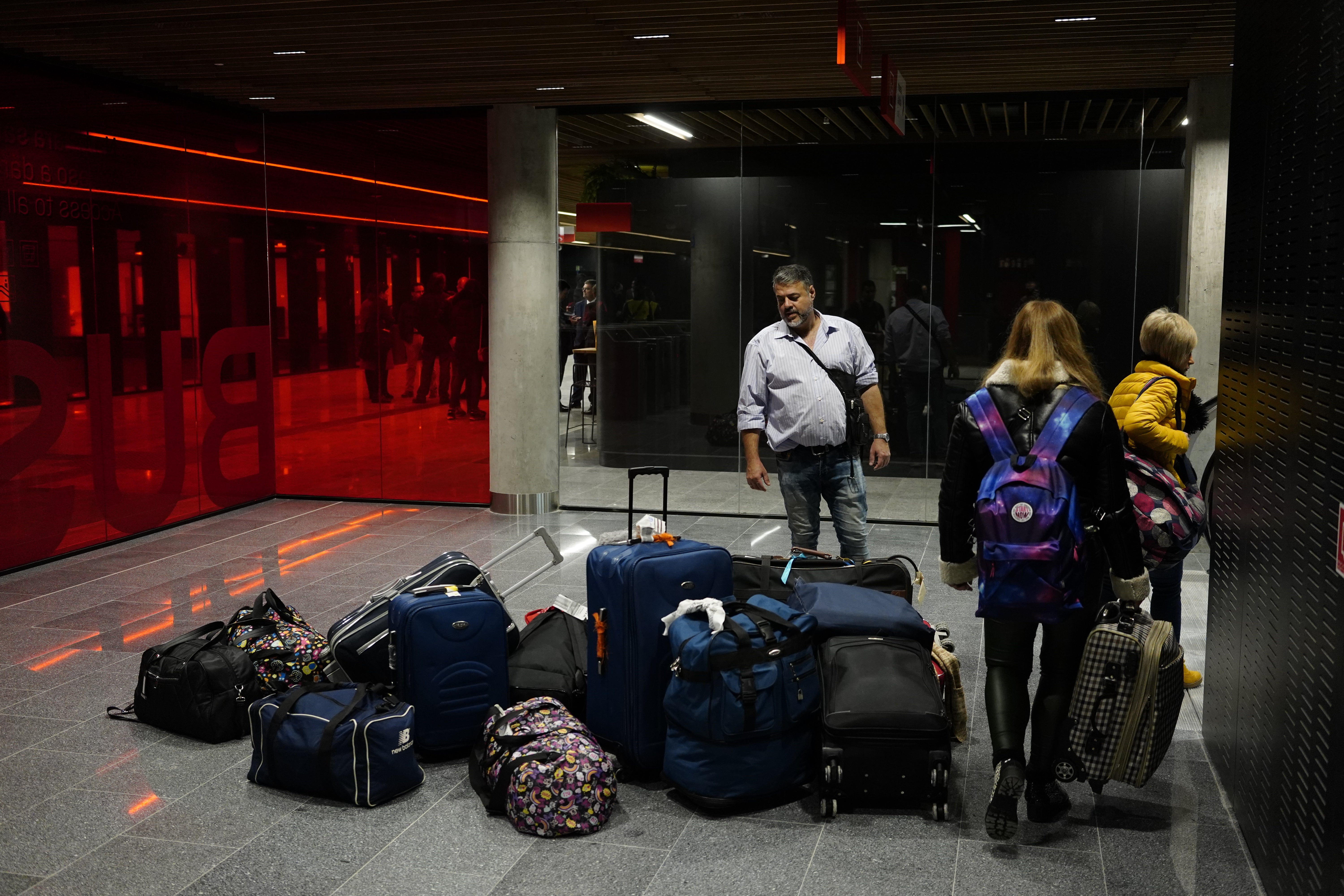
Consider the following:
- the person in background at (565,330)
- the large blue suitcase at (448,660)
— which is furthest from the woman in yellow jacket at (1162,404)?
the person in background at (565,330)

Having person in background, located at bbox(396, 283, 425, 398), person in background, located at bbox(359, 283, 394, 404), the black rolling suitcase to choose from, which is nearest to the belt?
the black rolling suitcase

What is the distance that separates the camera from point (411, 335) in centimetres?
1022

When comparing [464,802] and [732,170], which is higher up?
[732,170]

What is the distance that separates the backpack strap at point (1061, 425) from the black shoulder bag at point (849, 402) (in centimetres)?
187

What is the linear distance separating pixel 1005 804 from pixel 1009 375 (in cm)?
133

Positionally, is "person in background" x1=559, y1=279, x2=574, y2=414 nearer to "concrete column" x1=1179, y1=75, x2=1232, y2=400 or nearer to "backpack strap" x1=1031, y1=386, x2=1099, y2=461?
"concrete column" x1=1179, y1=75, x2=1232, y2=400

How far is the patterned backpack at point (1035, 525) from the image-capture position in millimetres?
3625

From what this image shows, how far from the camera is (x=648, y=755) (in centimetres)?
418

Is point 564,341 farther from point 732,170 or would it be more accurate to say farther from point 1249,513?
point 1249,513

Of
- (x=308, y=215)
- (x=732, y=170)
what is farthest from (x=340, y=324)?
(x=732, y=170)

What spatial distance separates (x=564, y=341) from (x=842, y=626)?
6466mm

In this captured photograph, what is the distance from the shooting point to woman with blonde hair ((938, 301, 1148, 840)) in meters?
3.65

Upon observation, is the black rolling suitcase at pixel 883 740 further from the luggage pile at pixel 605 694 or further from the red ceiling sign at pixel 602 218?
the red ceiling sign at pixel 602 218

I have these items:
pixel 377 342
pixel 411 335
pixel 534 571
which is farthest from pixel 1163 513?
pixel 377 342
